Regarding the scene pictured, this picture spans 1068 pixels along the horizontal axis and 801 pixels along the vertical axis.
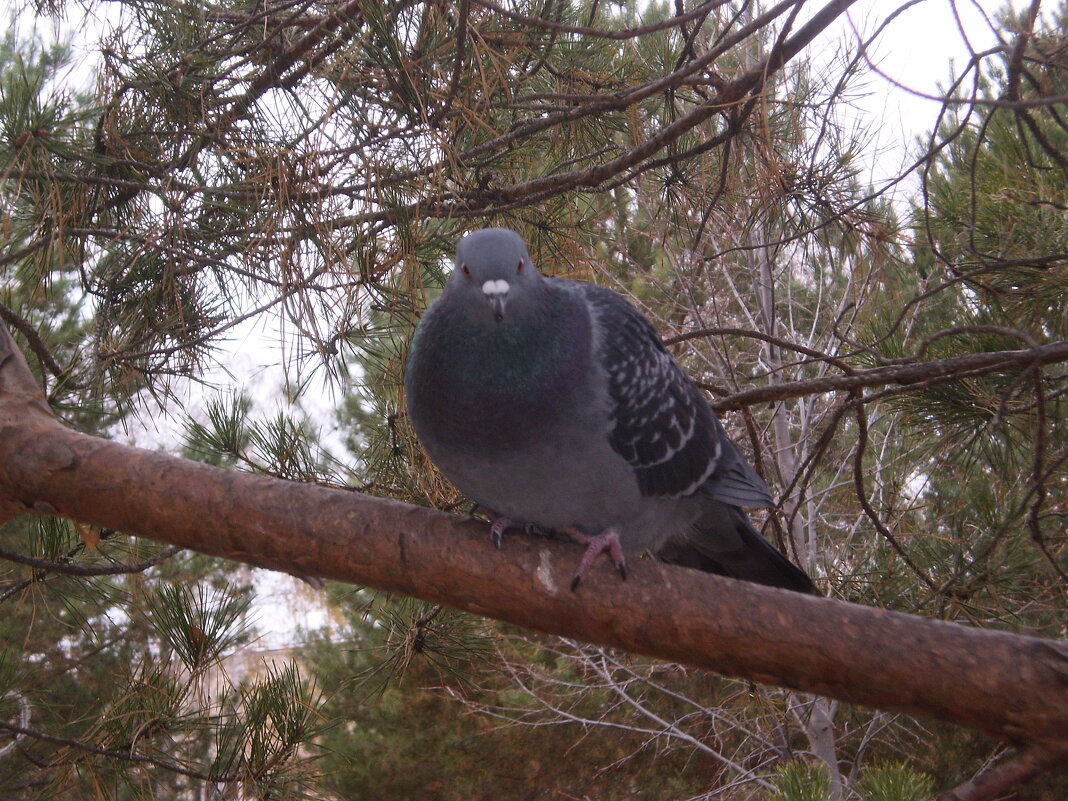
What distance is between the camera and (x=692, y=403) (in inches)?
91.5

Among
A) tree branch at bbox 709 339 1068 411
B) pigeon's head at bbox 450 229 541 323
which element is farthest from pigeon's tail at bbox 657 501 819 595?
pigeon's head at bbox 450 229 541 323

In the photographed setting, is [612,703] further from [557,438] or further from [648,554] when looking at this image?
[557,438]

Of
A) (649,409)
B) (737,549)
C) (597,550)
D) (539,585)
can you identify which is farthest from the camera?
(737,549)

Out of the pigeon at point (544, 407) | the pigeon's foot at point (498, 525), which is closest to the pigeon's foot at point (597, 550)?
the pigeon at point (544, 407)

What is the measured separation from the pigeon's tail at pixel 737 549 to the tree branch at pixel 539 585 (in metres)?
0.64

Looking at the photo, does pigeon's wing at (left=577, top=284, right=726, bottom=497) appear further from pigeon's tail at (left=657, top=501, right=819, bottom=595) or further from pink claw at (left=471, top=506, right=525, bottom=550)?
pink claw at (left=471, top=506, right=525, bottom=550)

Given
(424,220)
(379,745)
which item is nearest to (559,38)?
(424,220)

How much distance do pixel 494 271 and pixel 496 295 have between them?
0.21ft

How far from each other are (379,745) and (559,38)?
5367 mm

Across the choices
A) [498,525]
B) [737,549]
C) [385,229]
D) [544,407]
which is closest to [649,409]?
[544,407]

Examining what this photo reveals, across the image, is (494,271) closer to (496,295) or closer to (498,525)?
(496,295)

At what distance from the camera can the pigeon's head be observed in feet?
6.25

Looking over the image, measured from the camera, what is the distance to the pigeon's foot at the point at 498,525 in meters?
1.87

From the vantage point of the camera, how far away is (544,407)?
194 cm
